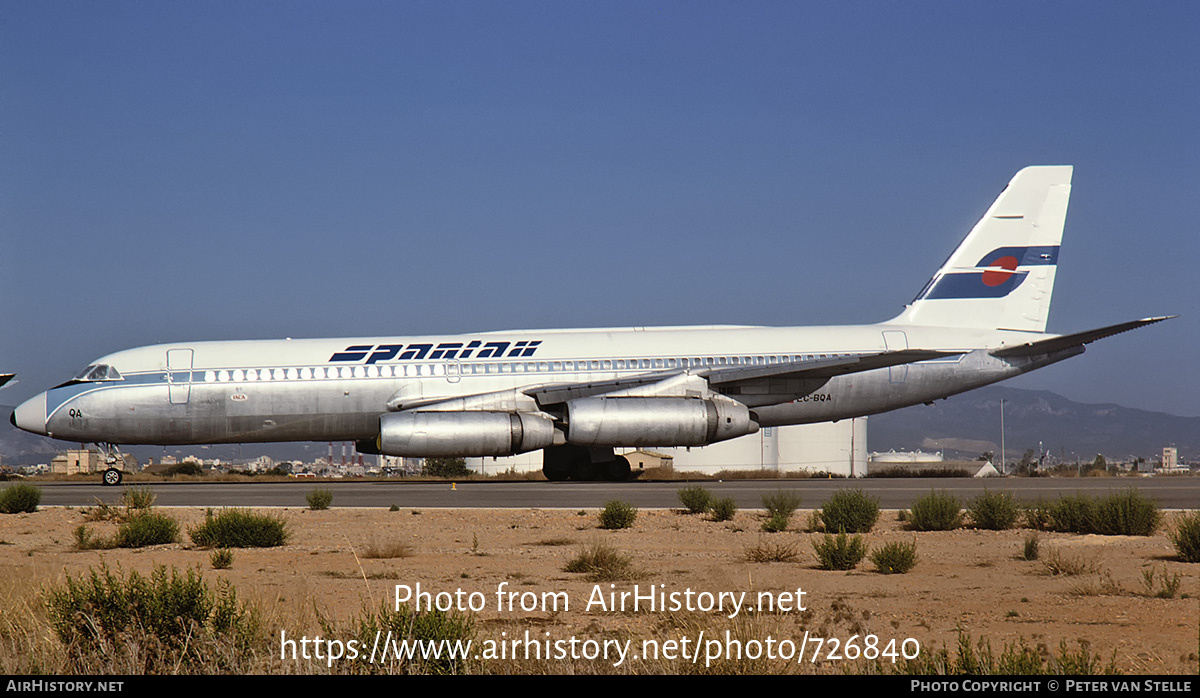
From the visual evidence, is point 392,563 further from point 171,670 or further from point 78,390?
point 78,390

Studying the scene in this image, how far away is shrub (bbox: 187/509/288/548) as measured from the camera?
14.1 meters

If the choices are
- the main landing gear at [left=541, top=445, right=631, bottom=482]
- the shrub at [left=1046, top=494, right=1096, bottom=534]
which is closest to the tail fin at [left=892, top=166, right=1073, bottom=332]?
the main landing gear at [left=541, top=445, right=631, bottom=482]

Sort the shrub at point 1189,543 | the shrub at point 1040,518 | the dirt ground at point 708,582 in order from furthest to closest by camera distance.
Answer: the shrub at point 1040,518
the shrub at point 1189,543
the dirt ground at point 708,582

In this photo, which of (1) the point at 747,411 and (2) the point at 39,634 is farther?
(1) the point at 747,411

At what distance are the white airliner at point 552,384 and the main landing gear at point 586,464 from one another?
0.13 feet

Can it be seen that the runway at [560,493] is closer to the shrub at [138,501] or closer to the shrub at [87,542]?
the shrub at [138,501]

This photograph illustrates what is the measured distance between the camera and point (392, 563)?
40.2ft

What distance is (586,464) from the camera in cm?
2825

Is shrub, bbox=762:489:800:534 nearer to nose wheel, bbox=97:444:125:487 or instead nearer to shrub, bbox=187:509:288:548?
shrub, bbox=187:509:288:548

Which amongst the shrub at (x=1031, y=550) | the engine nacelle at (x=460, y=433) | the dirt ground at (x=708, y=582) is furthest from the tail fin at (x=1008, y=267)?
the shrub at (x=1031, y=550)

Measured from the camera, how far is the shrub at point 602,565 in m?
11.0

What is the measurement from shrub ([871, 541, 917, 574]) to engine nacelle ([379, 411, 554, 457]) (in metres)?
13.8
